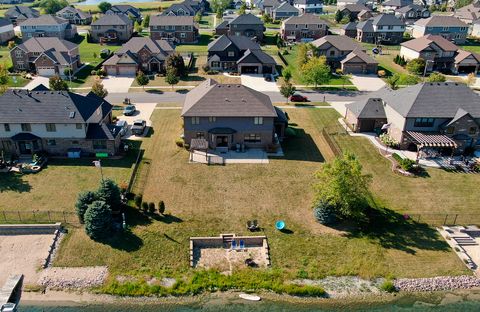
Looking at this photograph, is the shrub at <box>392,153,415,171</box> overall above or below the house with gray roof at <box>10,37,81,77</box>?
below

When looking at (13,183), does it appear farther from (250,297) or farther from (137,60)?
(137,60)

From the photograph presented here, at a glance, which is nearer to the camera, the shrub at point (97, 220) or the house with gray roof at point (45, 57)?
the shrub at point (97, 220)

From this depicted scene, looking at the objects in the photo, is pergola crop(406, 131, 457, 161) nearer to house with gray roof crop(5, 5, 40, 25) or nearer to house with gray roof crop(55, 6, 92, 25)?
house with gray roof crop(55, 6, 92, 25)

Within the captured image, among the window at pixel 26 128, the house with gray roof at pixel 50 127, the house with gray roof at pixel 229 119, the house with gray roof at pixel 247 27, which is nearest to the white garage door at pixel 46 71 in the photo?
the house with gray roof at pixel 50 127

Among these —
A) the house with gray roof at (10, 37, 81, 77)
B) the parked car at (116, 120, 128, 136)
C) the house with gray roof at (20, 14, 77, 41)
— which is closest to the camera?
the parked car at (116, 120, 128, 136)

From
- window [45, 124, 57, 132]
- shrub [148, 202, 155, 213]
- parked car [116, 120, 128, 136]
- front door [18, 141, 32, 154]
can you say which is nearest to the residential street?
parked car [116, 120, 128, 136]

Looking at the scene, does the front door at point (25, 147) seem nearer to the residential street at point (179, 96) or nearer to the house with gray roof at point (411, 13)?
the residential street at point (179, 96)
